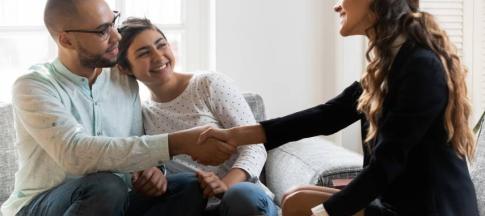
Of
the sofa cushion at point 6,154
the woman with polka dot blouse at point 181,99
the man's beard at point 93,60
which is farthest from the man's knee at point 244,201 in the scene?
the sofa cushion at point 6,154

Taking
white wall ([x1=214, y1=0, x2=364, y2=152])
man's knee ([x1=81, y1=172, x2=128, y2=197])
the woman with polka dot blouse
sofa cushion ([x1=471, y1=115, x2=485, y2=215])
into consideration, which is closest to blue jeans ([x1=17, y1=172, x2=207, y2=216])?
man's knee ([x1=81, y1=172, x2=128, y2=197])

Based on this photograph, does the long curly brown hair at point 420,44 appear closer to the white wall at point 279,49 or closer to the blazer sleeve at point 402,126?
the blazer sleeve at point 402,126

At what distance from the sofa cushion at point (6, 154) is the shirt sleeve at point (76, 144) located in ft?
1.66

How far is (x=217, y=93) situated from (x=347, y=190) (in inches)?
31.3

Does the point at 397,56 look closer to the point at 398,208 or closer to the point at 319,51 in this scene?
the point at 398,208

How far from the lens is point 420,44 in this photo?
1484 mm

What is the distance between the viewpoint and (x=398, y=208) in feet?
4.93

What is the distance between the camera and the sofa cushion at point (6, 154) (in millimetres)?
2264

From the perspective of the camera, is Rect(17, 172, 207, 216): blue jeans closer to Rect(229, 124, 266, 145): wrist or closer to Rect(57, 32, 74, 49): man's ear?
Rect(229, 124, 266, 145): wrist

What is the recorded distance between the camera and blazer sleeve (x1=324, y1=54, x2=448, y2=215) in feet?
4.61

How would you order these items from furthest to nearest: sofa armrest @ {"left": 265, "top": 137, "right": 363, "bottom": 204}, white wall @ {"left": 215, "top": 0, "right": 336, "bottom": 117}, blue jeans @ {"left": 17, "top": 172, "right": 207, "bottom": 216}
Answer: white wall @ {"left": 215, "top": 0, "right": 336, "bottom": 117}, sofa armrest @ {"left": 265, "top": 137, "right": 363, "bottom": 204}, blue jeans @ {"left": 17, "top": 172, "right": 207, "bottom": 216}

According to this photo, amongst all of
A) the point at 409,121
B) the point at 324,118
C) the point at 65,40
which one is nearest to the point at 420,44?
the point at 409,121

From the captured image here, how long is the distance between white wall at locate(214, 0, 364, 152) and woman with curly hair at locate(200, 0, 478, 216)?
1253mm

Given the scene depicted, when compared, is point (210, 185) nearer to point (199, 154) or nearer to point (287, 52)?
point (199, 154)
